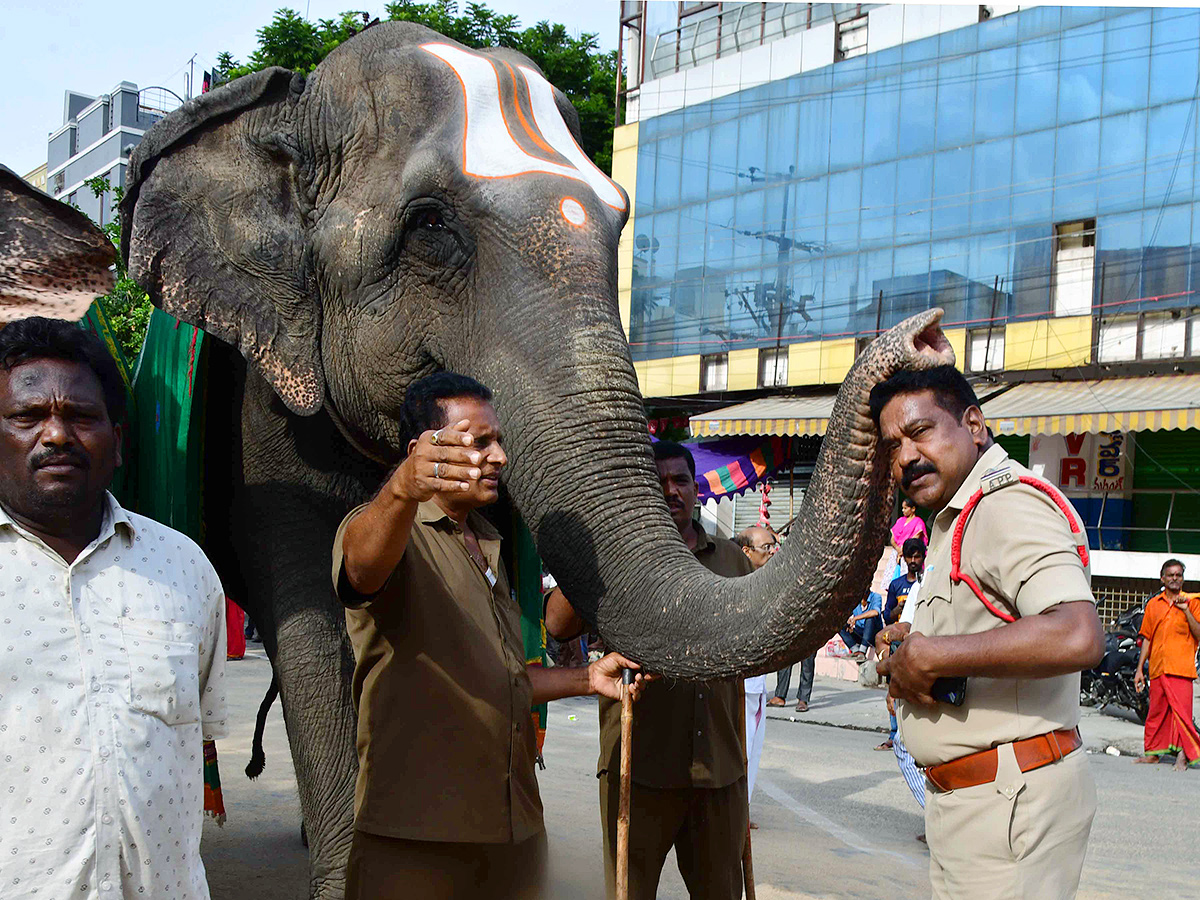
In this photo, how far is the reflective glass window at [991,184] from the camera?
17.5 meters

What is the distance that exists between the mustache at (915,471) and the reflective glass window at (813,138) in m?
17.9

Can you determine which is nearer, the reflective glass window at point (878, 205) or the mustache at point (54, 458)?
the mustache at point (54, 458)

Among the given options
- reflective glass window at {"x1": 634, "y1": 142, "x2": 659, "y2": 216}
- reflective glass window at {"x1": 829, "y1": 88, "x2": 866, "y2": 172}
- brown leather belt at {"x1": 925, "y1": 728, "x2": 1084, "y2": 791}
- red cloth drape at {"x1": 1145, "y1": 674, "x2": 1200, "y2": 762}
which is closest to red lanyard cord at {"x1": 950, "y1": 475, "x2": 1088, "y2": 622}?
brown leather belt at {"x1": 925, "y1": 728, "x2": 1084, "y2": 791}

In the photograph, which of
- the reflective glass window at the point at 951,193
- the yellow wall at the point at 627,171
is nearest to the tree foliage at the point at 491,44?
the yellow wall at the point at 627,171

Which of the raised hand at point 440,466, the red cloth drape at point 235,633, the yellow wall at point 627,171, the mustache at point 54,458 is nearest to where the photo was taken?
the mustache at point 54,458

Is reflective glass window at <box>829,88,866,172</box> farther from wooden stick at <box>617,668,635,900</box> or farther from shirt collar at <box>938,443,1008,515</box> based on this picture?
shirt collar at <box>938,443,1008,515</box>

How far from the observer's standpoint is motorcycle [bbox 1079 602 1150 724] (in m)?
11.9

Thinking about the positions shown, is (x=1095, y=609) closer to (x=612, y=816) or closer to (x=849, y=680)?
(x=612, y=816)

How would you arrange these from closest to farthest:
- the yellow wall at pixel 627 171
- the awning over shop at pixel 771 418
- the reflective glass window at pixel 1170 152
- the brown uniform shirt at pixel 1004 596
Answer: the brown uniform shirt at pixel 1004 596, the reflective glass window at pixel 1170 152, the awning over shop at pixel 771 418, the yellow wall at pixel 627 171

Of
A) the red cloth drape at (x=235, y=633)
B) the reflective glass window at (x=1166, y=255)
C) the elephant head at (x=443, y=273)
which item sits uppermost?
the reflective glass window at (x=1166, y=255)

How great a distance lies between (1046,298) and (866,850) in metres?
12.6

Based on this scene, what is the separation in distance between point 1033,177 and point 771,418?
16.3ft

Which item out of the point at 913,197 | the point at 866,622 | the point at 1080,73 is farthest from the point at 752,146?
the point at 866,622

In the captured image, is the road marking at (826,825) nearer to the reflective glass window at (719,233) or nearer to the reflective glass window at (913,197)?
the reflective glass window at (913,197)
